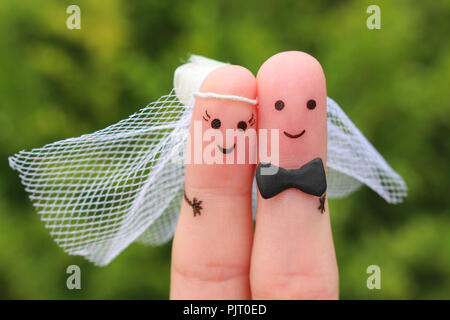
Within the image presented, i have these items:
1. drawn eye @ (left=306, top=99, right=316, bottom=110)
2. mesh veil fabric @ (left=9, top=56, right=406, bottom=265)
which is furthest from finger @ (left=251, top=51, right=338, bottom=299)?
mesh veil fabric @ (left=9, top=56, right=406, bottom=265)

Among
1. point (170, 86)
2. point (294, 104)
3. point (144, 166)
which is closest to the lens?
point (294, 104)

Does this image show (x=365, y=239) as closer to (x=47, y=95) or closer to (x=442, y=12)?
(x=442, y=12)

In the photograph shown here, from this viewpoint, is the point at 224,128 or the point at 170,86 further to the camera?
the point at 170,86

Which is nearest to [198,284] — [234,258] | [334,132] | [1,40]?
[234,258]

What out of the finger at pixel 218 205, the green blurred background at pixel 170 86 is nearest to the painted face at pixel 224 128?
the finger at pixel 218 205

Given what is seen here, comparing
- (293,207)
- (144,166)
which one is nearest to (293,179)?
(293,207)

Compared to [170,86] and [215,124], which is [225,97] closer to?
[215,124]

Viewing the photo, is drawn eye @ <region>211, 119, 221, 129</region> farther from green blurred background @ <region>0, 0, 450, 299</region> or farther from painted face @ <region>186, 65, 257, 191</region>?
green blurred background @ <region>0, 0, 450, 299</region>
